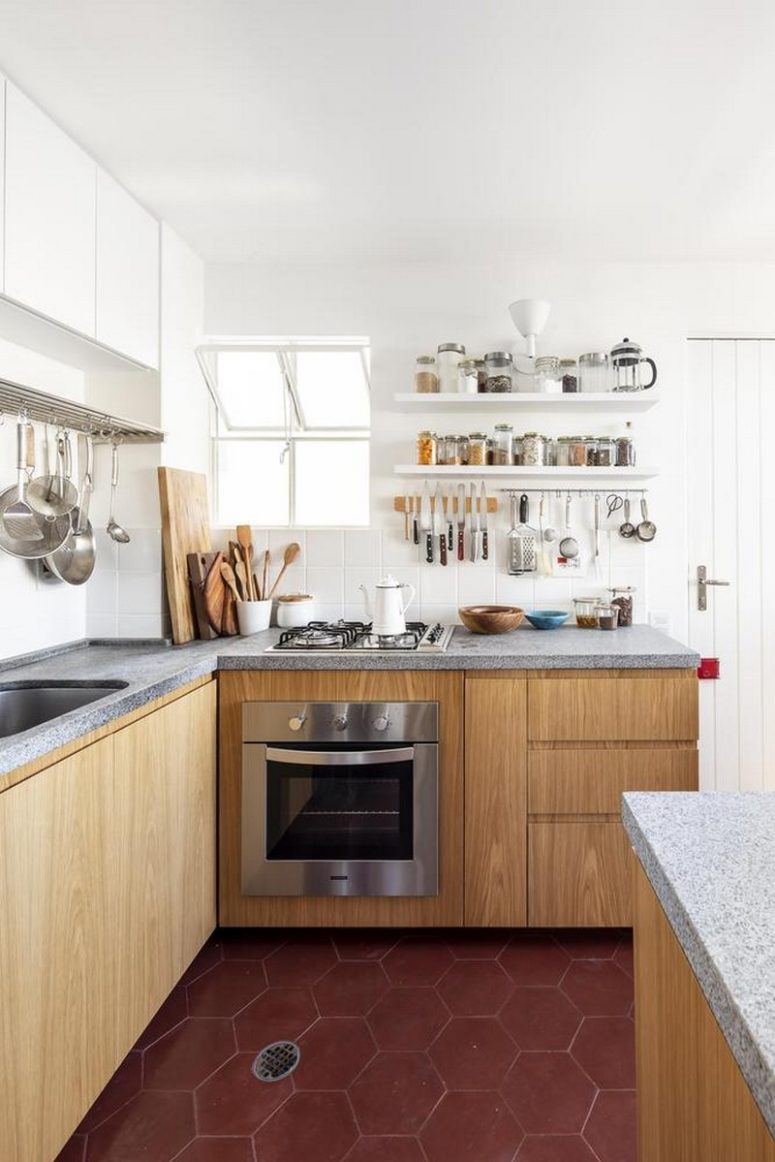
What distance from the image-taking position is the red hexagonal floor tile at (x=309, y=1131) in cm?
137

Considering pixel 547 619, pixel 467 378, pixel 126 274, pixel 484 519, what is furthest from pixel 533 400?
pixel 126 274

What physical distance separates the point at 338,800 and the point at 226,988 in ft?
2.01

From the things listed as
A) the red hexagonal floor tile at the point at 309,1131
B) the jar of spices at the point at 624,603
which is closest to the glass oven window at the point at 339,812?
the red hexagonal floor tile at the point at 309,1131

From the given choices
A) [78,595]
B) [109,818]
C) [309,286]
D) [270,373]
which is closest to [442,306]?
[309,286]

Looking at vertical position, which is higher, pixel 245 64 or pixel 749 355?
pixel 245 64

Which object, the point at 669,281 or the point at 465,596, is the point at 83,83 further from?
the point at 669,281

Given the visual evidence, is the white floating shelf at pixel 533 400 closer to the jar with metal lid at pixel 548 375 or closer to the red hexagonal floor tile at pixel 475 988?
the jar with metal lid at pixel 548 375

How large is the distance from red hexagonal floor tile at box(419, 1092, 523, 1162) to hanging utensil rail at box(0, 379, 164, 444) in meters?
2.02

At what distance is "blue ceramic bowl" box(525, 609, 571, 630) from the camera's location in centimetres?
255

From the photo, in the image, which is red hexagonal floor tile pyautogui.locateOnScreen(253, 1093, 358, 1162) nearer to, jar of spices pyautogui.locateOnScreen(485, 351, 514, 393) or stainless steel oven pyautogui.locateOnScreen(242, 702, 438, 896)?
stainless steel oven pyautogui.locateOnScreen(242, 702, 438, 896)

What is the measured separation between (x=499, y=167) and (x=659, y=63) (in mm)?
542

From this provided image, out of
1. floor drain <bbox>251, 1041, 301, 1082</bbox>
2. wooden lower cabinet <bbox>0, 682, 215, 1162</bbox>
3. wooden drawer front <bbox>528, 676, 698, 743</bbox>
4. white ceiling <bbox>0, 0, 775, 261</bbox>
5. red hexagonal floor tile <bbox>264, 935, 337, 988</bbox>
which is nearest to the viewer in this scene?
wooden lower cabinet <bbox>0, 682, 215, 1162</bbox>

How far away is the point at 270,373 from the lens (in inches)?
116

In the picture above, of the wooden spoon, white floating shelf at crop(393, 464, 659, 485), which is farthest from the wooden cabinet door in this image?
the wooden spoon
